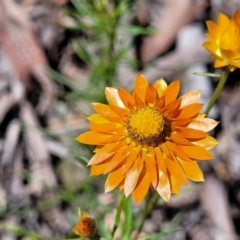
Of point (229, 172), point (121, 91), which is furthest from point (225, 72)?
point (229, 172)

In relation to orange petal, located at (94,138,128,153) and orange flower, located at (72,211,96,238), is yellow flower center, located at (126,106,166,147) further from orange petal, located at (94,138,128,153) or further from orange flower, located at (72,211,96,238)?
orange flower, located at (72,211,96,238)

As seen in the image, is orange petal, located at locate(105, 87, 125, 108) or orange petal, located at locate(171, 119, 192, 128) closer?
orange petal, located at locate(171, 119, 192, 128)

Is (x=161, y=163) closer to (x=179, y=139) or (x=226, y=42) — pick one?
(x=179, y=139)

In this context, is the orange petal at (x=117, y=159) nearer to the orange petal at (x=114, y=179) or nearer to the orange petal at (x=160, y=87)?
the orange petal at (x=114, y=179)

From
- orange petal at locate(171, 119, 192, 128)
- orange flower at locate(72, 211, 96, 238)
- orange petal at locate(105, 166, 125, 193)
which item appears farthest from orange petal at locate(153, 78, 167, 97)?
orange flower at locate(72, 211, 96, 238)

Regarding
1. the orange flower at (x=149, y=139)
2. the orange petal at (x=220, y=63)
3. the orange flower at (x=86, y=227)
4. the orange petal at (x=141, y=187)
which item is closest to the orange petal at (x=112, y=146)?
the orange flower at (x=149, y=139)

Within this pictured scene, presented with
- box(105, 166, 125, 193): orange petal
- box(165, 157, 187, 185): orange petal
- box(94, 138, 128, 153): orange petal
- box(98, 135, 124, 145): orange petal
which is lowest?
box(165, 157, 187, 185): orange petal
